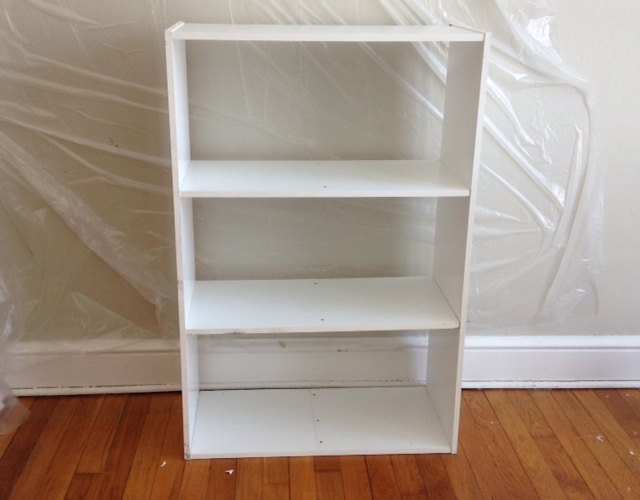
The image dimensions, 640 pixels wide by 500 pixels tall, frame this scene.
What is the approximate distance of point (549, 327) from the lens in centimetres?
239

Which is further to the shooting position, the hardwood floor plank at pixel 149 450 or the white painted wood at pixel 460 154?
the hardwood floor plank at pixel 149 450

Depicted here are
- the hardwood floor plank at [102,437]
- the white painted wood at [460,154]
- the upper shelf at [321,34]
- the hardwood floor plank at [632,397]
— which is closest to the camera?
the upper shelf at [321,34]

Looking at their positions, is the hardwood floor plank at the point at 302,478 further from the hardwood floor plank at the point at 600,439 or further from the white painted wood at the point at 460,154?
the hardwood floor plank at the point at 600,439

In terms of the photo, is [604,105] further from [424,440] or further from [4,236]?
[4,236]

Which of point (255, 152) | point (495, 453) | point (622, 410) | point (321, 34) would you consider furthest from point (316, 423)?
point (321, 34)

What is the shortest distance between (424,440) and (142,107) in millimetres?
1129

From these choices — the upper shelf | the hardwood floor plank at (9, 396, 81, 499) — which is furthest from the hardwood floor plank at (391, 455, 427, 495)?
the upper shelf

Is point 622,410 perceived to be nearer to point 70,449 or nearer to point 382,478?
point 382,478

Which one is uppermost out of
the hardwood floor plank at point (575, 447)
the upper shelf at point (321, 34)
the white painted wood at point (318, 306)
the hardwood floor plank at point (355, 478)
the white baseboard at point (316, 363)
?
the upper shelf at point (321, 34)

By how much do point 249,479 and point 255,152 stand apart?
830 mm

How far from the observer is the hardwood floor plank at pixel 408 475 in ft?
6.41

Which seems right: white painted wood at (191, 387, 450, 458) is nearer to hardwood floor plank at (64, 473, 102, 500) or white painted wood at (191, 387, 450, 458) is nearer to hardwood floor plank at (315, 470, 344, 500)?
hardwood floor plank at (315, 470, 344, 500)

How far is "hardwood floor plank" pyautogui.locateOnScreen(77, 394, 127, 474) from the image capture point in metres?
2.02

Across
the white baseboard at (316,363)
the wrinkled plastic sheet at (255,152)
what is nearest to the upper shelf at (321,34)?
the wrinkled plastic sheet at (255,152)
